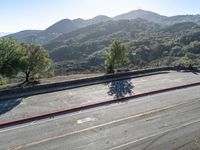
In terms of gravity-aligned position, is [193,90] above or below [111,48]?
below

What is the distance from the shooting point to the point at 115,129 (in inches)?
663

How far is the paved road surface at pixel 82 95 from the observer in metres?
21.1

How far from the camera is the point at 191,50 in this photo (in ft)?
522

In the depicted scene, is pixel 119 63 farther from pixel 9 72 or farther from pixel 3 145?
pixel 3 145

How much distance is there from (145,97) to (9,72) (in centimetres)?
1436

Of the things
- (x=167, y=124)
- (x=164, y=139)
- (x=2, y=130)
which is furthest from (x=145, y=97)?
(x=2, y=130)

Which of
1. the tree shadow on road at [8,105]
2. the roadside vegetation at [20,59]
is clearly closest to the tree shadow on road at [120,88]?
the tree shadow on road at [8,105]

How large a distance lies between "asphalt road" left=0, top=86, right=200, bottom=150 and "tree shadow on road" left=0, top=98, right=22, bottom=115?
3602 millimetres

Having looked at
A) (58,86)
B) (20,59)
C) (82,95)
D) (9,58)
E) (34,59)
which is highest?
(9,58)

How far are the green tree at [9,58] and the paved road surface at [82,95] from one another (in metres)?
7.57

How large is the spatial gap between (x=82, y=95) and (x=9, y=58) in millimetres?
10094

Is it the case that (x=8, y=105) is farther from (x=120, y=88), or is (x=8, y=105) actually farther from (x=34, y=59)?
(x=34, y=59)

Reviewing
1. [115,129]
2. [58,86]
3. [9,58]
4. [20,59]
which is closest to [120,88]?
[58,86]

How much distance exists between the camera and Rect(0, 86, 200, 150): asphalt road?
14812 millimetres
